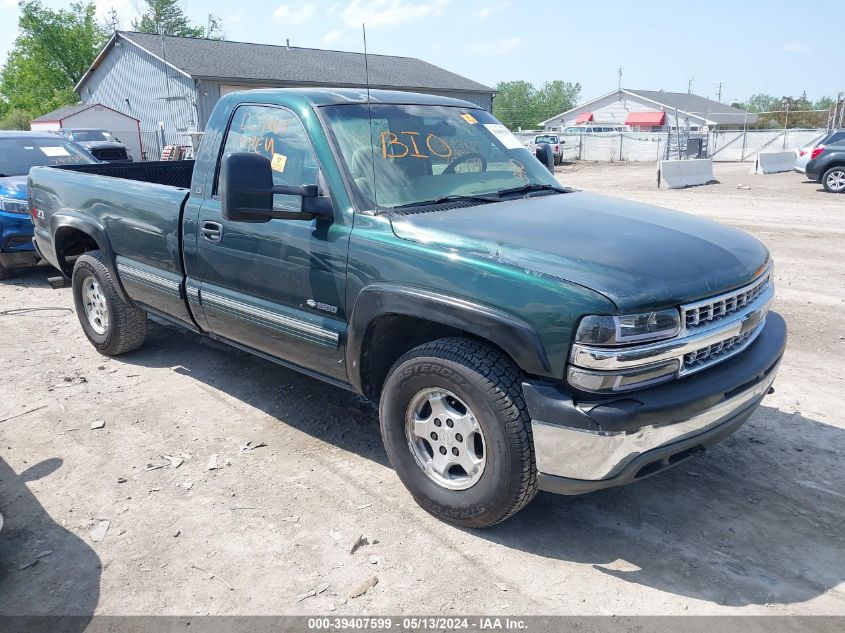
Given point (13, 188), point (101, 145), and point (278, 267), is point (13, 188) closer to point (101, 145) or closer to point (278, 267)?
point (278, 267)

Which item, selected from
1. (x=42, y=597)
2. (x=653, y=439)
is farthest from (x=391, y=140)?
(x=42, y=597)

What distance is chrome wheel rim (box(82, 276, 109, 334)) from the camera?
556cm

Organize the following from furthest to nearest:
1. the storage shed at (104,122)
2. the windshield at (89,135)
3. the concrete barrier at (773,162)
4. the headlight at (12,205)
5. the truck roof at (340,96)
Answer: the storage shed at (104,122) < the concrete barrier at (773,162) < the windshield at (89,135) < the headlight at (12,205) < the truck roof at (340,96)

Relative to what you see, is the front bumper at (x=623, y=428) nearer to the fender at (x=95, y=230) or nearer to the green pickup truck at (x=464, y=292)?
the green pickup truck at (x=464, y=292)

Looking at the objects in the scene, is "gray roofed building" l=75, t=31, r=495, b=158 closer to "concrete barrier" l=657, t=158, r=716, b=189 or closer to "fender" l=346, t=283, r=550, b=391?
"concrete barrier" l=657, t=158, r=716, b=189

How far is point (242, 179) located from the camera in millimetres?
3135

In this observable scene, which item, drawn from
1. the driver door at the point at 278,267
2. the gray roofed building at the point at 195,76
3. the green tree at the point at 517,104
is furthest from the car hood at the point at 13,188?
the green tree at the point at 517,104

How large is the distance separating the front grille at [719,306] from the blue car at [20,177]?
22.7 feet

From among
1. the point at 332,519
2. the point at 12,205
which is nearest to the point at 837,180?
the point at 12,205

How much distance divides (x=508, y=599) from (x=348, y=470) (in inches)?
52.7

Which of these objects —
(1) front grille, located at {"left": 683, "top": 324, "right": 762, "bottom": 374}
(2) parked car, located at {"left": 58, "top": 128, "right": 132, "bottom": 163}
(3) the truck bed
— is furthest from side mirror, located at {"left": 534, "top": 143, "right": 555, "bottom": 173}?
(2) parked car, located at {"left": 58, "top": 128, "right": 132, "bottom": 163}

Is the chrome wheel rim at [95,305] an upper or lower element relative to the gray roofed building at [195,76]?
lower

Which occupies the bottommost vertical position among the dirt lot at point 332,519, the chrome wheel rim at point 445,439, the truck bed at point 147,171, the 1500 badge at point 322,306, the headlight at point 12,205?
the dirt lot at point 332,519

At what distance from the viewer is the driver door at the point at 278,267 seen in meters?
3.52
